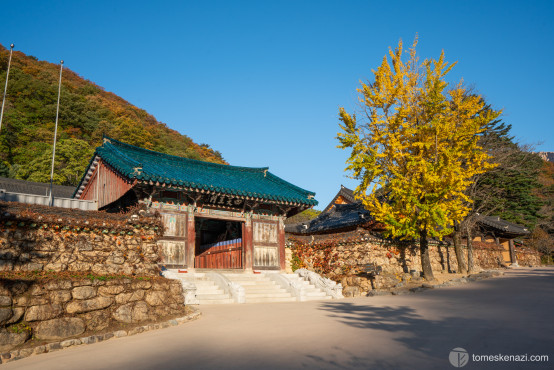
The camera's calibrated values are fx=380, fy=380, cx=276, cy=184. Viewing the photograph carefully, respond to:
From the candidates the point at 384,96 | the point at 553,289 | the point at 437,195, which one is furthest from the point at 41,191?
the point at 553,289

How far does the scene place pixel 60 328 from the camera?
7035 millimetres

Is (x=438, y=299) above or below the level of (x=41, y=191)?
below

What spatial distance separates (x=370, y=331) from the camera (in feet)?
22.7

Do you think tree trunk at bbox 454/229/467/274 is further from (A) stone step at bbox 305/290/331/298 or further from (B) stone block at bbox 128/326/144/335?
(B) stone block at bbox 128/326/144/335

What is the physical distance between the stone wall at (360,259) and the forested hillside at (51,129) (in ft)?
84.4

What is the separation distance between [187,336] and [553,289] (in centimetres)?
1201

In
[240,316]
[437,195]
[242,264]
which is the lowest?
[240,316]

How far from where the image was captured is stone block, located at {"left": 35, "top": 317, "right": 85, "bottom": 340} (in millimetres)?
6857

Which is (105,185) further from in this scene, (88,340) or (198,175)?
(88,340)

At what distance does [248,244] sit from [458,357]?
1256cm

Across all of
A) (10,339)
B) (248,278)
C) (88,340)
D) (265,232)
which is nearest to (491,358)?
(88,340)

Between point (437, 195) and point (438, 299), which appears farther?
point (437, 195)

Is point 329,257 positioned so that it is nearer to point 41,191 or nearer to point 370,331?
point 370,331

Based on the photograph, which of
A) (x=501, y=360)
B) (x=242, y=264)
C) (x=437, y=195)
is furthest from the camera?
(x=242, y=264)
